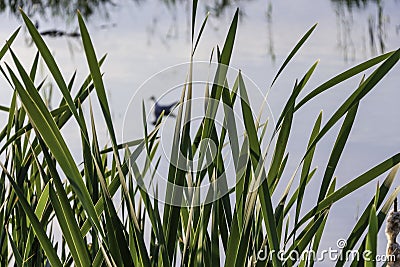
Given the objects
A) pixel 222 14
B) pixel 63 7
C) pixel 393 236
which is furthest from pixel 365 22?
pixel 393 236

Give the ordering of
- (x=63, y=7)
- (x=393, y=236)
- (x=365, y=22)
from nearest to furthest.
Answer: (x=393, y=236), (x=365, y=22), (x=63, y=7)

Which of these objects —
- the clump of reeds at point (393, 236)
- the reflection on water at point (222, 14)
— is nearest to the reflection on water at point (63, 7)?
the reflection on water at point (222, 14)

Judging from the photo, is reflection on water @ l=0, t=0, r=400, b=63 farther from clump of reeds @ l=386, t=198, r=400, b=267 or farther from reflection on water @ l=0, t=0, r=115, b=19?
clump of reeds @ l=386, t=198, r=400, b=267

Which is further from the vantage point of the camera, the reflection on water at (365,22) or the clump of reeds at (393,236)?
the reflection on water at (365,22)

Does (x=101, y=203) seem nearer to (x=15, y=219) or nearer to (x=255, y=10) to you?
(x=15, y=219)

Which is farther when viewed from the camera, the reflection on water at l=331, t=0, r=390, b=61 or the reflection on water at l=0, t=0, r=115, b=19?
the reflection on water at l=0, t=0, r=115, b=19

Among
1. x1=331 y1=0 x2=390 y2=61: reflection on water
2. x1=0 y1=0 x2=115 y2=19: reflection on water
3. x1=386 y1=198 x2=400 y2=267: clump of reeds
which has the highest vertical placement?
x1=0 y1=0 x2=115 y2=19: reflection on water

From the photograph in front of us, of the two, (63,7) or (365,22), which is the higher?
(63,7)

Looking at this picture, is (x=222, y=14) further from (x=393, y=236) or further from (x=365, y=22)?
(x=393, y=236)

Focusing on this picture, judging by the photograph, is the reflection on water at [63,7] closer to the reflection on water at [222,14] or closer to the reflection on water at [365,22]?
the reflection on water at [222,14]

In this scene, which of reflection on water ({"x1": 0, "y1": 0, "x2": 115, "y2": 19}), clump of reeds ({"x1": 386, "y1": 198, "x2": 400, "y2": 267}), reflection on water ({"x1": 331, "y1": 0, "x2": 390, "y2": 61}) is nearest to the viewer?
clump of reeds ({"x1": 386, "y1": 198, "x2": 400, "y2": 267})

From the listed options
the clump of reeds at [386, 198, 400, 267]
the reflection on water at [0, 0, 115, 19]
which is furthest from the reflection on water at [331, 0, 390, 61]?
the clump of reeds at [386, 198, 400, 267]

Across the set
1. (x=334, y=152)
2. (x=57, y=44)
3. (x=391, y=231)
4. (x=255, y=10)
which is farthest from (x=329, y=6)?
(x=334, y=152)

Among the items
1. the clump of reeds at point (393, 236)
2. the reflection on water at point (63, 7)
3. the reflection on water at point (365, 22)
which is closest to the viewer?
the clump of reeds at point (393, 236)
